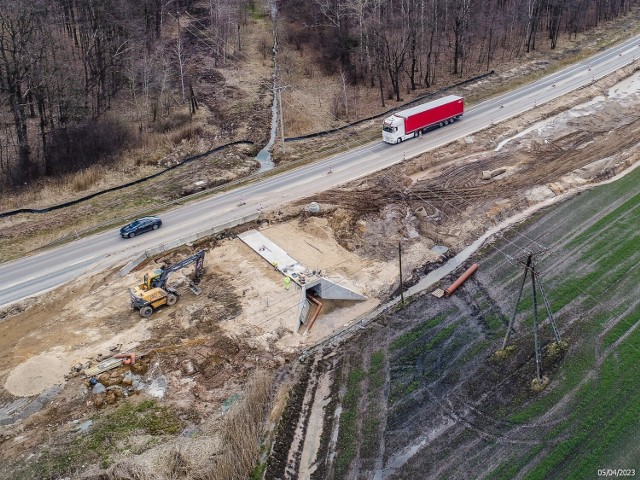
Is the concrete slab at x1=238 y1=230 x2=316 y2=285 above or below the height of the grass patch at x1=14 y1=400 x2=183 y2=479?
above

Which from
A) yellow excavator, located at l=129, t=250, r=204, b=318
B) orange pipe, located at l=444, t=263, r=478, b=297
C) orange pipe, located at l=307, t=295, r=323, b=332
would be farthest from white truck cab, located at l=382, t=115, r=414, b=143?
yellow excavator, located at l=129, t=250, r=204, b=318

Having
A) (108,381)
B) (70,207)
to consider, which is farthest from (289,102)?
(108,381)

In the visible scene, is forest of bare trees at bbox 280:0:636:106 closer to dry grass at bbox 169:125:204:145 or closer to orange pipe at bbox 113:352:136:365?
dry grass at bbox 169:125:204:145

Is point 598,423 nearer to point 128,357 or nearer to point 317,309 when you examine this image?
point 317,309

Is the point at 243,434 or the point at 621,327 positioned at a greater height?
the point at 621,327

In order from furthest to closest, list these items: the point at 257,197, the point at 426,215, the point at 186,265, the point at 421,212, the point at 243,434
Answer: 1. the point at 257,197
2. the point at 421,212
3. the point at 426,215
4. the point at 186,265
5. the point at 243,434

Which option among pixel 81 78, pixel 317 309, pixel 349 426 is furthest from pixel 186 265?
pixel 81 78

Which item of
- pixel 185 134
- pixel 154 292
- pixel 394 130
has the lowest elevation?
pixel 154 292
